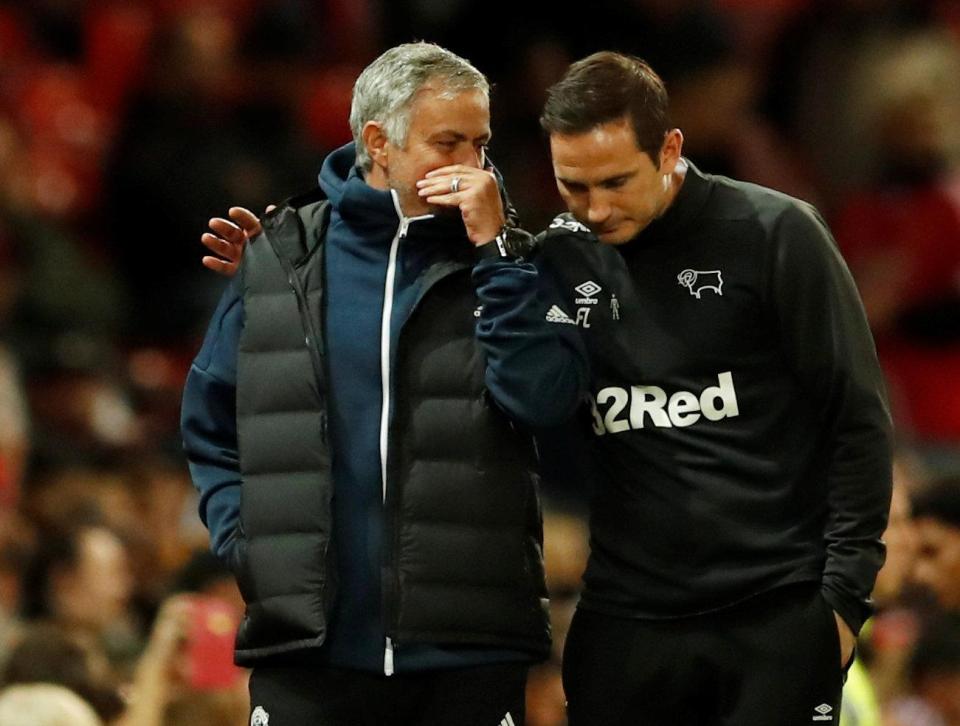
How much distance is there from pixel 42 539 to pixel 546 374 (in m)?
3.31

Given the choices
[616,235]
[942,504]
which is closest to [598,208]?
[616,235]

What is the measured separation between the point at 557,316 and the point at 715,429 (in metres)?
0.39

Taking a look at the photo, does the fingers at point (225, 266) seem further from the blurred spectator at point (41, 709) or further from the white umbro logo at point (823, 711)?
the white umbro logo at point (823, 711)

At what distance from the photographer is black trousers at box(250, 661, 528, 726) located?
154 inches

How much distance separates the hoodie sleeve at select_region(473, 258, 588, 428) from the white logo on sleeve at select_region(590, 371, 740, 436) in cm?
19

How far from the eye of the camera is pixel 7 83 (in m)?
A: 8.81

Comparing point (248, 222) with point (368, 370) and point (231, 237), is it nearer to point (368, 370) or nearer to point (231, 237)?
point (231, 237)

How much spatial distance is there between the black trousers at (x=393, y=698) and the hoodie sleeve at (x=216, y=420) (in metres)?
0.35

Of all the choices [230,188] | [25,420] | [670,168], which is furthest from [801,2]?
[670,168]

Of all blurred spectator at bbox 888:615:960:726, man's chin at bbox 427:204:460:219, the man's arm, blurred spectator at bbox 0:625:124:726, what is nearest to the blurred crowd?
blurred spectator at bbox 888:615:960:726

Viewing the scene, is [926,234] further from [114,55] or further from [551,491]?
[114,55]

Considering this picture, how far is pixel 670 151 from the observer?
4094mm

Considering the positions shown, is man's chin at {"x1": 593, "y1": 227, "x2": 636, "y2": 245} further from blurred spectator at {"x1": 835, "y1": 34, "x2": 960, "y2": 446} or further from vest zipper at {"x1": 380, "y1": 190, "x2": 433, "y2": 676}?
blurred spectator at {"x1": 835, "y1": 34, "x2": 960, "y2": 446}

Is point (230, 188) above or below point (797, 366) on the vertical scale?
below
